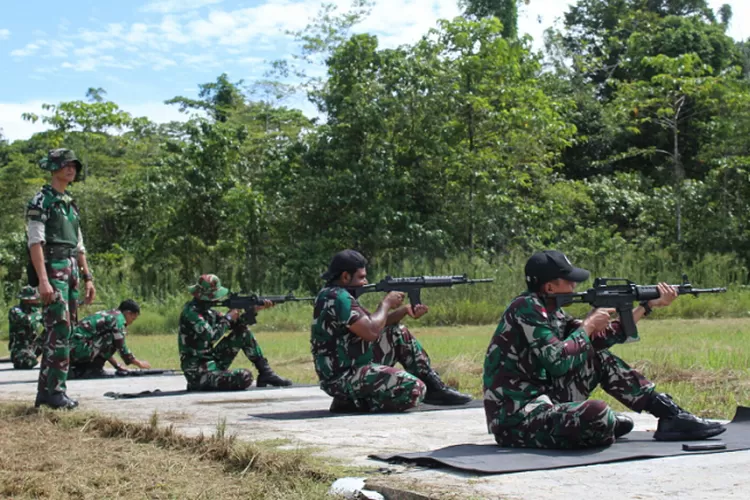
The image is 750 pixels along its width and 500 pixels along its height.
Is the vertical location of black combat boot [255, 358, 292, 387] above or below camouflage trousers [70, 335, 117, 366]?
below

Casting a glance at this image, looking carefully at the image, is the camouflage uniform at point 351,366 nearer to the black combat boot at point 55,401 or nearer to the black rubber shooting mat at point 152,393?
the black combat boot at point 55,401

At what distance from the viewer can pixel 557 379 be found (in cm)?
619

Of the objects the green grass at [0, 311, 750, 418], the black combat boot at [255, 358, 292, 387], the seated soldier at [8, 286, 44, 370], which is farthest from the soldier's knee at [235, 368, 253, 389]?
the seated soldier at [8, 286, 44, 370]

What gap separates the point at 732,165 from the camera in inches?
1071

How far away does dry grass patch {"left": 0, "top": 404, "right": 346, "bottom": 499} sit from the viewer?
545 centimetres

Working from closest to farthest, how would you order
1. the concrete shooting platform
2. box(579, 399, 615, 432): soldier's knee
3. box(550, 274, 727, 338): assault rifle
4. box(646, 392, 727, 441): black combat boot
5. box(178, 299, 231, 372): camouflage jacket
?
1. the concrete shooting platform
2. box(579, 399, 615, 432): soldier's knee
3. box(646, 392, 727, 441): black combat boot
4. box(550, 274, 727, 338): assault rifle
5. box(178, 299, 231, 372): camouflage jacket

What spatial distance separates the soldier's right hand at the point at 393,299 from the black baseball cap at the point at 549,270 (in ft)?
7.30

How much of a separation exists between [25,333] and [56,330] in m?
6.14

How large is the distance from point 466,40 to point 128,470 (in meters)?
22.7

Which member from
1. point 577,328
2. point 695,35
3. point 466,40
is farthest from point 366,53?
point 577,328

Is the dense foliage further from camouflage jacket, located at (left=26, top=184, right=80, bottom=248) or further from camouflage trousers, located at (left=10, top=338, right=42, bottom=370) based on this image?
camouflage jacket, located at (left=26, top=184, right=80, bottom=248)

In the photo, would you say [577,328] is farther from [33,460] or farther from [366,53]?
[366,53]

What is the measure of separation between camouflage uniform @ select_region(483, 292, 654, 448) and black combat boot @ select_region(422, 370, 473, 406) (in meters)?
2.48

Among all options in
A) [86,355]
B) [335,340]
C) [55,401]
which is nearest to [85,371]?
[86,355]
